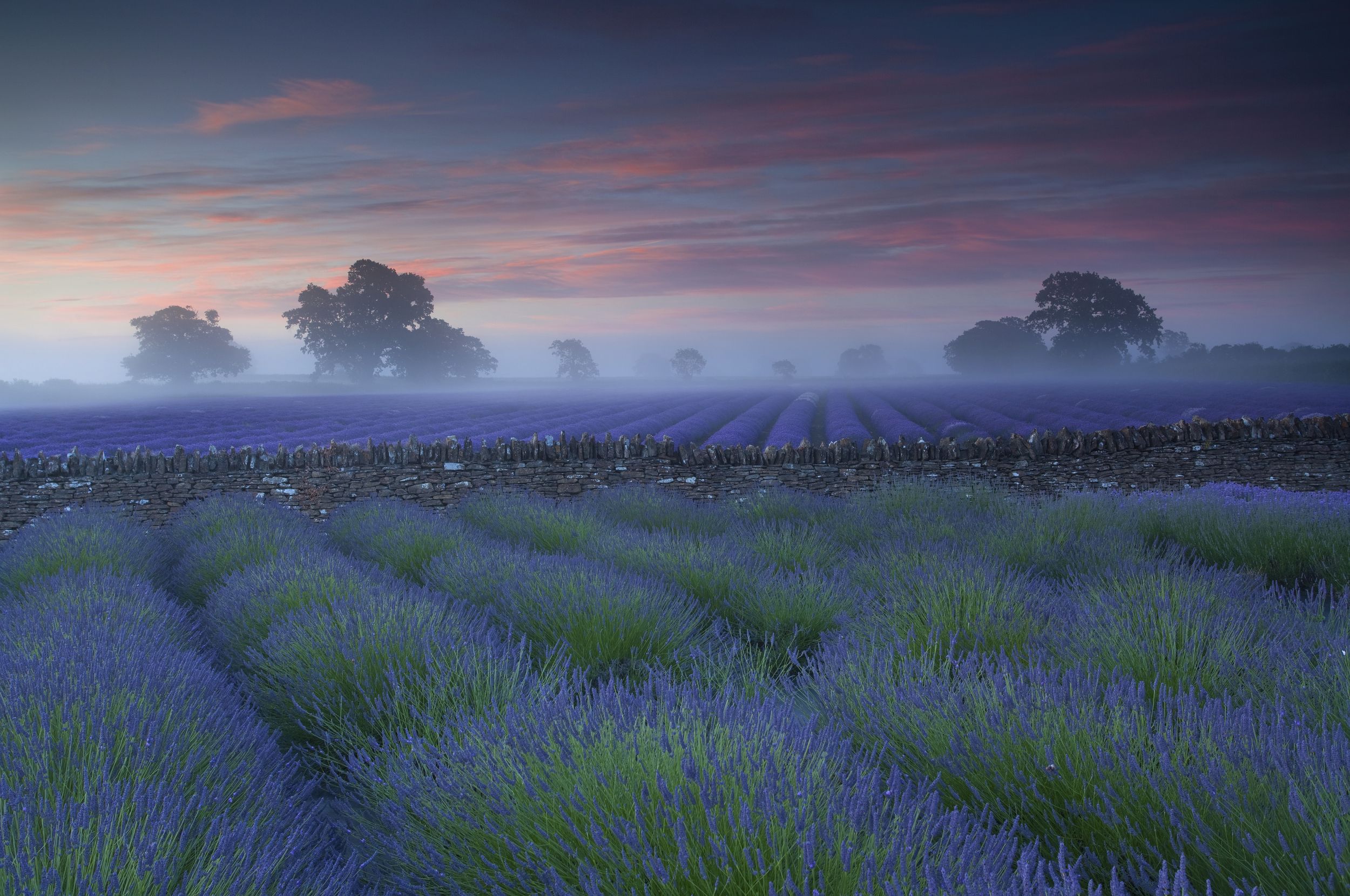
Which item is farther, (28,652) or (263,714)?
(263,714)

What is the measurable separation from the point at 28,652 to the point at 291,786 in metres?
1.38

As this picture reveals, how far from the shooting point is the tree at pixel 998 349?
48406 mm

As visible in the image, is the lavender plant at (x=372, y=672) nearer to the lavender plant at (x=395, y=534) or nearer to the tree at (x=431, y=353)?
the lavender plant at (x=395, y=534)

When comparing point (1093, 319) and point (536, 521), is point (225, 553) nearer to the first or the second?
point (536, 521)

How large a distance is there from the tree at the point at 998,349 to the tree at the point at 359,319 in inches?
1502

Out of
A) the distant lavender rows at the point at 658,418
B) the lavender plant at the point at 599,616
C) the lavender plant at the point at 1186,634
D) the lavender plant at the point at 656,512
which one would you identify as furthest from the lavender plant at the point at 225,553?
the lavender plant at the point at 1186,634

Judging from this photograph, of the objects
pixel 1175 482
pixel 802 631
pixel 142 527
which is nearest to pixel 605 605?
pixel 802 631

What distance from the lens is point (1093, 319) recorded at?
117 feet

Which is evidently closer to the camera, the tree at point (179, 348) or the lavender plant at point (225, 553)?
the lavender plant at point (225, 553)

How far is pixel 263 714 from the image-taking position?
353cm

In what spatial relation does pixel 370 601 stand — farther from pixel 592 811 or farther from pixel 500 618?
pixel 592 811

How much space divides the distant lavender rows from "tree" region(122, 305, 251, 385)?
69.6 feet

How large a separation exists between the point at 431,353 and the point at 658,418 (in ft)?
89.2

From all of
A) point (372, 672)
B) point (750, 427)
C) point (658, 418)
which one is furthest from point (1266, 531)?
point (658, 418)
